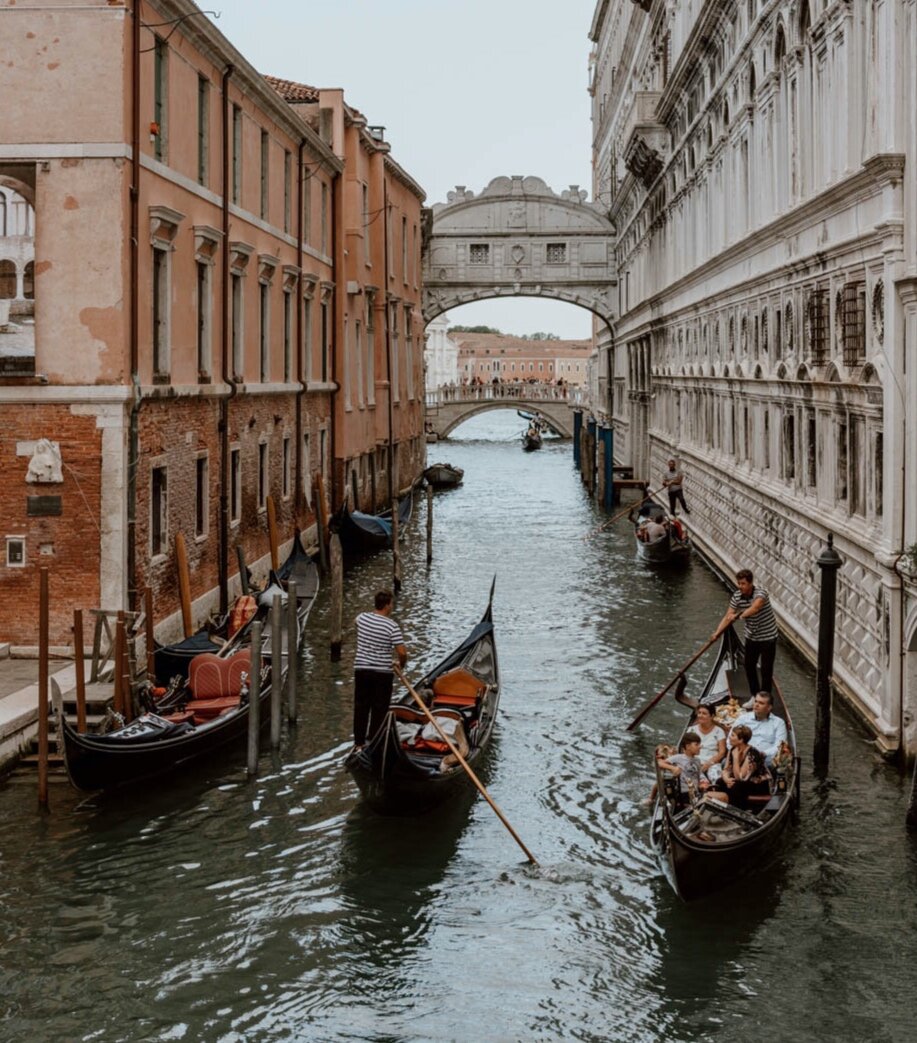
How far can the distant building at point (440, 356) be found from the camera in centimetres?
9775

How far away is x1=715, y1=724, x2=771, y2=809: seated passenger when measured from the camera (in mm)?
7848

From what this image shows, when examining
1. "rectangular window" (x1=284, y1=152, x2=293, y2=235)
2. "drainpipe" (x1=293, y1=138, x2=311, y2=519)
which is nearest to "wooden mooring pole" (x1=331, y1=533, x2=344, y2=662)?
"drainpipe" (x1=293, y1=138, x2=311, y2=519)

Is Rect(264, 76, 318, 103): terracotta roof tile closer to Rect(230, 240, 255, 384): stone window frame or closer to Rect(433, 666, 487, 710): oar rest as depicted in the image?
Rect(230, 240, 255, 384): stone window frame

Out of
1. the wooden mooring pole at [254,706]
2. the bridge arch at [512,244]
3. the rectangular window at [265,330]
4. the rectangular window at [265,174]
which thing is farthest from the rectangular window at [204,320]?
the bridge arch at [512,244]

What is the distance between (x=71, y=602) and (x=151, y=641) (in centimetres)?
78

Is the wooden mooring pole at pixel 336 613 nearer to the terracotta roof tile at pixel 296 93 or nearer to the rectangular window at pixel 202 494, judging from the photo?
the rectangular window at pixel 202 494

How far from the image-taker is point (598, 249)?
122 feet

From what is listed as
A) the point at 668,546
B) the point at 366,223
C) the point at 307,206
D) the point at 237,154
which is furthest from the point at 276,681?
the point at 366,223

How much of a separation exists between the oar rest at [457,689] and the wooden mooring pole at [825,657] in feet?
7.88

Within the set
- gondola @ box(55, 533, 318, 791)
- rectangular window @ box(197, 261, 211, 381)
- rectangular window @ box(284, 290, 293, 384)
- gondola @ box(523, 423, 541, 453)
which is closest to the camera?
gondola @ box(55, 533, 318, 791)

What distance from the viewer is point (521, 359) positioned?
121 meters

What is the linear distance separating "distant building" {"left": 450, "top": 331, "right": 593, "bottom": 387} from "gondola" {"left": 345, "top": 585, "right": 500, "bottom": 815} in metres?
109

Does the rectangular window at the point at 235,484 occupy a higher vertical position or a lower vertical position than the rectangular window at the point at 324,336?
lower

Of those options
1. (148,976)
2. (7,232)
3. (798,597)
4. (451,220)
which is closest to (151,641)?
(7,232)
